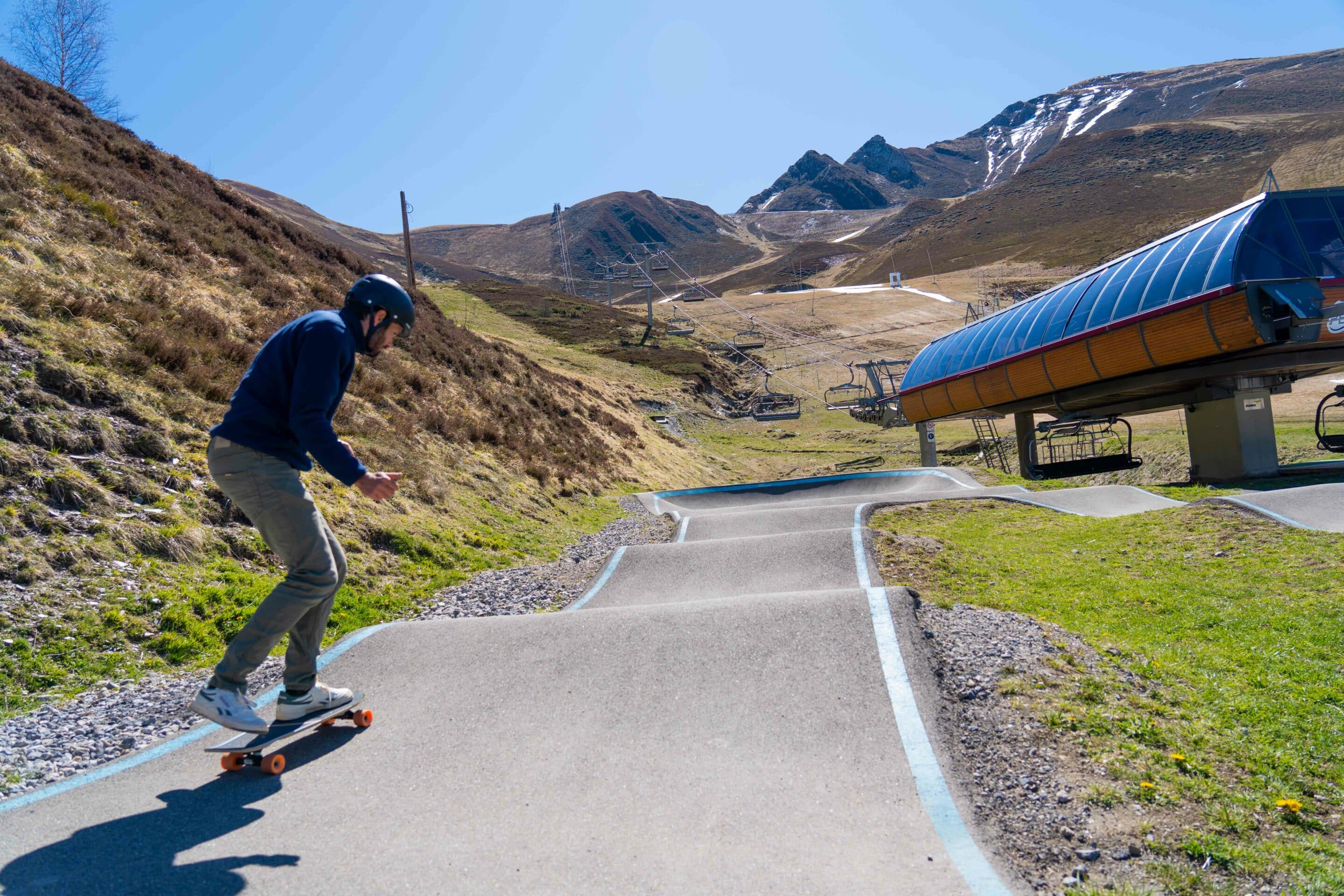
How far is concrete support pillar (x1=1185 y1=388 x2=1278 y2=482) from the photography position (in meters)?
18.5

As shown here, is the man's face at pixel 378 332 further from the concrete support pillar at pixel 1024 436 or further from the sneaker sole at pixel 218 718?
the concrete support pillar at pixel 1024 436

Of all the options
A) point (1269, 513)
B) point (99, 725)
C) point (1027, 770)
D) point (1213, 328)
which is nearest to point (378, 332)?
point (99, 725)

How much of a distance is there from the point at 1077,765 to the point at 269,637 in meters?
4.48

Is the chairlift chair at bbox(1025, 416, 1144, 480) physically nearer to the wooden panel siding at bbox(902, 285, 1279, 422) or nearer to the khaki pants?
the wooden panel siding at bbox(902, 285, 1279, 422)

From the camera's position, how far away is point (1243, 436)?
18.6 meters

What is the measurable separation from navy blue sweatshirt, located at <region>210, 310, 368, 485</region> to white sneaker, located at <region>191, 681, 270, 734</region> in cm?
134

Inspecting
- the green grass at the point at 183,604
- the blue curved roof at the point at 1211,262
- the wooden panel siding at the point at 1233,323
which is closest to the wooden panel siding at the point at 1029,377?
the blue curved roof at the point at 1211,262

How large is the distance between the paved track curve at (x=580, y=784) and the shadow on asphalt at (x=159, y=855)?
1 centimetres

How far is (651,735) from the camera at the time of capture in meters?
4.71

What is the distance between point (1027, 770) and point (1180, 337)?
58.1ft

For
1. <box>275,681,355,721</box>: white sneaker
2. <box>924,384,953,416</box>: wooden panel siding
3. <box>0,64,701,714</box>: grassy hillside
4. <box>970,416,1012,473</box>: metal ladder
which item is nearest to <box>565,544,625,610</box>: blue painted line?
<box>0,64,701,714</box>: grassy hillside

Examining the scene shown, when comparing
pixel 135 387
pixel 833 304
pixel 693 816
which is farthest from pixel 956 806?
pixel 833 304

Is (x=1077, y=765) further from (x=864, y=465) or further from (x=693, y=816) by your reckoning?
(x=864, y=465)

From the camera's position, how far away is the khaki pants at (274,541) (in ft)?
14.4
